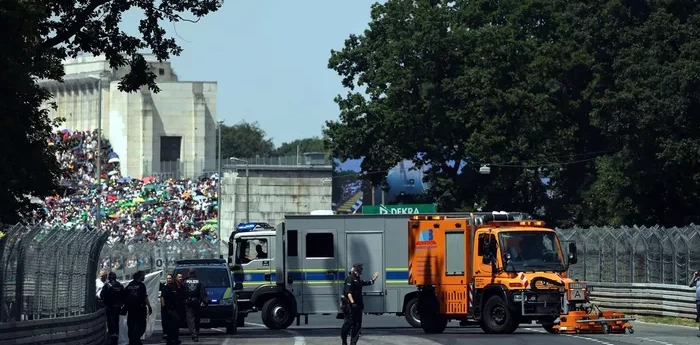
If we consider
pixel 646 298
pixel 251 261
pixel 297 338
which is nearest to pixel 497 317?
pixel 297 338

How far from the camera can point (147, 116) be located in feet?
420

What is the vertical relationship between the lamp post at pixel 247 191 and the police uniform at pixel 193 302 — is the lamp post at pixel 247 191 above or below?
above

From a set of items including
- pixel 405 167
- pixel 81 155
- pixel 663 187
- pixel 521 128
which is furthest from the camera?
pixel 81 155

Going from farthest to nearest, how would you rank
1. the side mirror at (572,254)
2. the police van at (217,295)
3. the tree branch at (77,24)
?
the police van at (217,295), the tree branch at (77,24), the side mirror at (572,254)

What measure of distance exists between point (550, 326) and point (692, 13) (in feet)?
81.7

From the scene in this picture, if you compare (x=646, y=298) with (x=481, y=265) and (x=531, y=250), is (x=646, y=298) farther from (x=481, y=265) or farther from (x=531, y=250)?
(x=481, y=265)

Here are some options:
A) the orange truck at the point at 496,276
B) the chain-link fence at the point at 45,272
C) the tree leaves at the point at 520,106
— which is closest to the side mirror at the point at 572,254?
the orange truck at the point at 496,276

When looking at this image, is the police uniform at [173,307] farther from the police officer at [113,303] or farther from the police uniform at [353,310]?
the police uniform at [353,310]

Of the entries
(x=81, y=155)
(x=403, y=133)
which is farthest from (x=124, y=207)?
(x=403, y=133)

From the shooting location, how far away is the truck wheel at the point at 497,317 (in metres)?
33.1

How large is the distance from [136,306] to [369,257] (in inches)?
333

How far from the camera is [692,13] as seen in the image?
2172 inches

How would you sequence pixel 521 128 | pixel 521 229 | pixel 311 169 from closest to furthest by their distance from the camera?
pixel 521 229, pixel 521 128, pixel 311 169

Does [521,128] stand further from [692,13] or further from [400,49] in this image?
[692,13]
